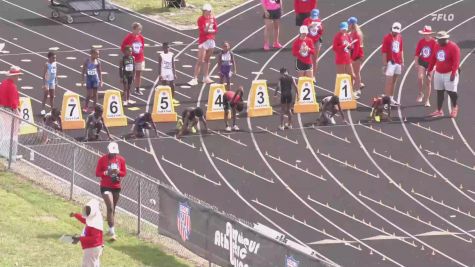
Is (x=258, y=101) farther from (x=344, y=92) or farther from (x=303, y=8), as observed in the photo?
(x=303, y=8)

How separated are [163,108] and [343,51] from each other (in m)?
4.93

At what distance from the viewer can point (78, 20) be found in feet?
129

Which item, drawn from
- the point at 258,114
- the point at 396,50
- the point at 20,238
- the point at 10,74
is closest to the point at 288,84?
the point at 258,114

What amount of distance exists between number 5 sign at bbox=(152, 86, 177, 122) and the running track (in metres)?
0.34

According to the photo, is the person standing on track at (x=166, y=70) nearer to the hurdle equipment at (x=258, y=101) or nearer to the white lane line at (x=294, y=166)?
the hurdle equipment at (x=258, y=101)

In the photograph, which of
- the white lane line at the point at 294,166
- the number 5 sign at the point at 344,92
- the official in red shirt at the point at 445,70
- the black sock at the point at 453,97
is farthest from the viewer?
the number 5 sign at the point at 344,92

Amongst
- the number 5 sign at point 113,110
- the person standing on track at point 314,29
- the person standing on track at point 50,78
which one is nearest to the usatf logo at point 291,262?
the number 5 sign at point 113,110

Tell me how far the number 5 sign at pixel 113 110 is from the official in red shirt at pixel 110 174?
25.3ft

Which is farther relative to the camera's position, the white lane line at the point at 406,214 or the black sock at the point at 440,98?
the black sock at the point at 440,98

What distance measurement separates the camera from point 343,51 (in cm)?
3319

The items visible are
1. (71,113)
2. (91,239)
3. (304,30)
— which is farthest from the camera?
(304,30)

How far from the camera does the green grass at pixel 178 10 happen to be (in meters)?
40.2

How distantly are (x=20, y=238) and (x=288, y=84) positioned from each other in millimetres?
10191

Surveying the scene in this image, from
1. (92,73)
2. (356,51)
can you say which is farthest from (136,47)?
(356,51)
